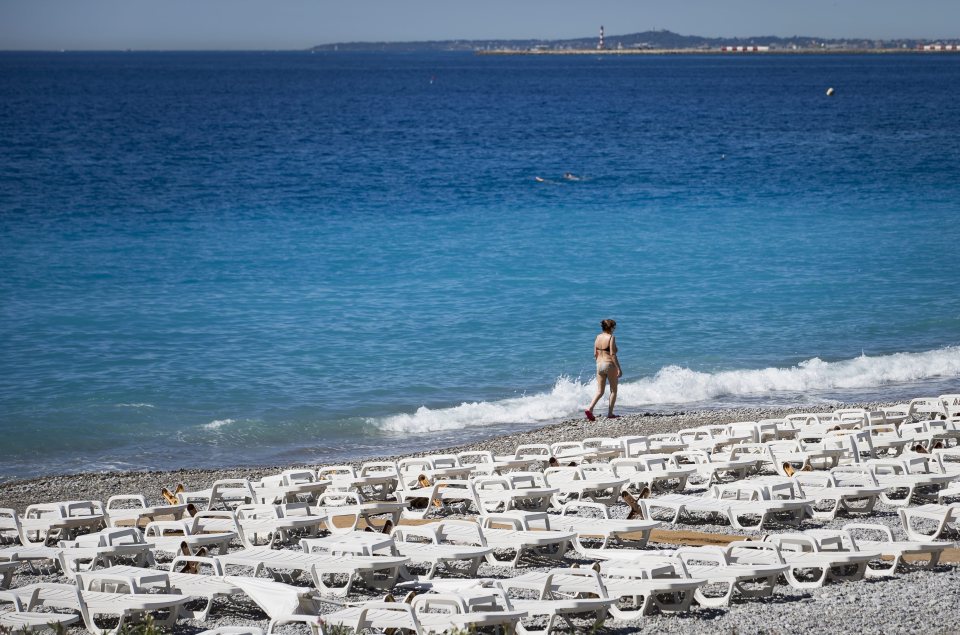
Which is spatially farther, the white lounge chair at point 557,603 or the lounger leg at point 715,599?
the lounger leg at point 715,599

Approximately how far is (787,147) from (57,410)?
53.5 meters

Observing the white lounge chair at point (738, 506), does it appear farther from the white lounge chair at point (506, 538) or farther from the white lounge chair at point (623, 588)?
the white lounge chair at point (623, 588)

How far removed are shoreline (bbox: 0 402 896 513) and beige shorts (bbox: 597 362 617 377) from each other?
2.56ft

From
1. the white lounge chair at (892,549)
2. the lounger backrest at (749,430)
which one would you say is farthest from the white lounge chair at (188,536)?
the lounger backrest at (749,430)

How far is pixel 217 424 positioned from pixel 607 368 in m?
6.87

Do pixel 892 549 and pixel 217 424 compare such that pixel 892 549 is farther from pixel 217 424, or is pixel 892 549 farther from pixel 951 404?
pixel 217 424

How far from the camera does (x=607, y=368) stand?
19.0 meters

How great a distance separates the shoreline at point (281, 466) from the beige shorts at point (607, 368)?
78 centimetres

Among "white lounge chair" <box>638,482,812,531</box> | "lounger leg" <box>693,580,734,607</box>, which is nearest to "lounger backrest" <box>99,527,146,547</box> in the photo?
"white lounge chair" <box>638,482,812,531</box>

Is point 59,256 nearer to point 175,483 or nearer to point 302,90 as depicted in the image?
point 175,483

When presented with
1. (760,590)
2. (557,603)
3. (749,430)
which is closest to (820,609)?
(760,590)

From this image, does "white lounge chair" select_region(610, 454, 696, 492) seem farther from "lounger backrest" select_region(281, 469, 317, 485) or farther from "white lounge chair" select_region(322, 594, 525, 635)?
"white lounge chair" select_region(322, 594, 525, 635)

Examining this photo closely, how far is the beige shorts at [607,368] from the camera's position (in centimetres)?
1905

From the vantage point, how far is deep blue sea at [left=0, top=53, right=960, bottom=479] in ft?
70.6
